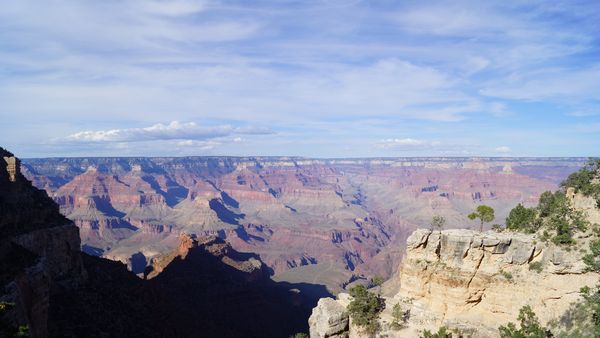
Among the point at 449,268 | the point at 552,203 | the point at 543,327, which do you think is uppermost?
the point at 552,203

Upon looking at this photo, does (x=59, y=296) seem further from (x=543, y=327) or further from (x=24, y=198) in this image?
(x=543, y=327)

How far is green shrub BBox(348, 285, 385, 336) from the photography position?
138ft

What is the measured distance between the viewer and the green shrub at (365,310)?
138ft

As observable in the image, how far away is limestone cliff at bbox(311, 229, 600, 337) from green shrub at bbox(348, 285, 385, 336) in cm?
82

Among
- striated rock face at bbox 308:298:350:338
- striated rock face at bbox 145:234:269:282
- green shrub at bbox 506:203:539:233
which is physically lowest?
striated rock face at bbox 145:234:269:282

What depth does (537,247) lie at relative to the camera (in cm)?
3972

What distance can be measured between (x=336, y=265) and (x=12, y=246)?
158883mm

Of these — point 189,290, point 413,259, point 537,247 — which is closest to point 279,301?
point 189,290

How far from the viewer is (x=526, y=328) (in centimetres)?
3584

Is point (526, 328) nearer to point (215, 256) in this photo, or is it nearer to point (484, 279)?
point (484, 279)

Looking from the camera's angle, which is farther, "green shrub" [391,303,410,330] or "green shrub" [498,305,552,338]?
"green shrub" [391,303,410,330]

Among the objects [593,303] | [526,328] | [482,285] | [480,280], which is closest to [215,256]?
[480,280]

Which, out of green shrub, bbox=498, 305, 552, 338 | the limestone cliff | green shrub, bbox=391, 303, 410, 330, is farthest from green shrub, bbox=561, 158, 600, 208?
green shrub, bbox=391, 303, 410, 330

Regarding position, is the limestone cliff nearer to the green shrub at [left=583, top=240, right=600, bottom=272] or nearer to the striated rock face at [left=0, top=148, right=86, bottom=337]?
the green shrub at [left=583, top=240, right=600, bottom=272]
